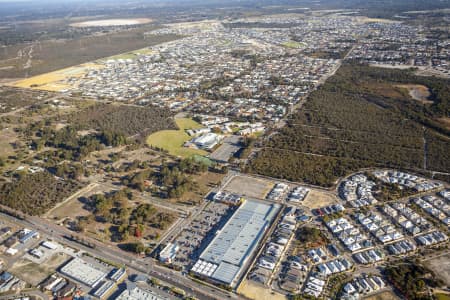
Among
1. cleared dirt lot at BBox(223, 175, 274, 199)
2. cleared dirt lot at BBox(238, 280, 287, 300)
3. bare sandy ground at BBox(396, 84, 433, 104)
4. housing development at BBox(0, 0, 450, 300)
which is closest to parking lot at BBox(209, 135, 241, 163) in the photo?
housing development at BBox(0, 0, 450, 300)

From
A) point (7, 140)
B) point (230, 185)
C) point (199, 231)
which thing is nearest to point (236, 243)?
point (199, 231)

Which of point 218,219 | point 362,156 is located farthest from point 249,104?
point 218,219

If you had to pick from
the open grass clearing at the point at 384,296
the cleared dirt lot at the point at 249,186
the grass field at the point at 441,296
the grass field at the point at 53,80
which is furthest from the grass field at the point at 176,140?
the grass field at the point at 53,80

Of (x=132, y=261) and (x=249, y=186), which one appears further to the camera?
Result: (x=249, y=186)

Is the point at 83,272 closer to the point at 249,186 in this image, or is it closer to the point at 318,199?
the point at 249,186

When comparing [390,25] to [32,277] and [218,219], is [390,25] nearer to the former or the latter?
[218,219]
